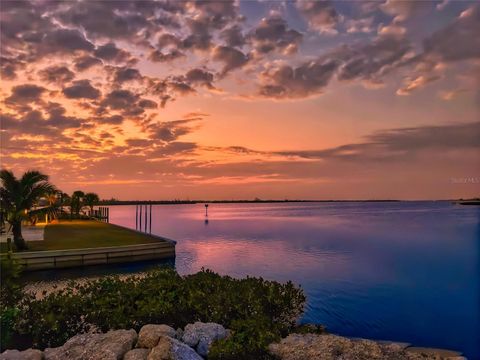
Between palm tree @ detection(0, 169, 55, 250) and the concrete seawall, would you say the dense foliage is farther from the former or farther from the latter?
palm tree @ detection(0, 169, 55, 250)

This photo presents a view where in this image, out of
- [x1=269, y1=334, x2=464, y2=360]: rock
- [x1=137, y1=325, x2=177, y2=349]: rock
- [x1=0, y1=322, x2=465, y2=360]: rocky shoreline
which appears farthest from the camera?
[x1=269, y1=334, x2=464, y2=360]: rock

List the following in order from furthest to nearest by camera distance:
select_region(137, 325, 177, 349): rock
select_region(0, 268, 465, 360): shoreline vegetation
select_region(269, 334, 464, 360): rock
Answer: select_region(269, 334, 464, 360): rock, select_region(137, 325, 177, 349): rock, select_region(0, 268, 465, 360): shoreline vegetation

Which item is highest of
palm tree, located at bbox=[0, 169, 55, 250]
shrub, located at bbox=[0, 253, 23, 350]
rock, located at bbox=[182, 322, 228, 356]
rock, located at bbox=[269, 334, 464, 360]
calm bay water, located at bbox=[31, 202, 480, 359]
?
palm tree, located at bbox=[0, 169, 55, 250]

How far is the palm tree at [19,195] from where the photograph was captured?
100ft

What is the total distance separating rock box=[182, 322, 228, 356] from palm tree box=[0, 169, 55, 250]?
25064mm

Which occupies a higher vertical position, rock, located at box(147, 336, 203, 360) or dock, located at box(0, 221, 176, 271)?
rock, located at box(147, 336, 203, 360)

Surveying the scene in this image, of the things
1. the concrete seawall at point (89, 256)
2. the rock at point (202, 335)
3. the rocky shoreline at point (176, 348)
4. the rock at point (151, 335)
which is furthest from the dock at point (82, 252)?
the rock at point (202, 335)

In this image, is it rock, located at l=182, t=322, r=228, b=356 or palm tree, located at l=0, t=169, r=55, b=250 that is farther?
palm tree, located at l=0, t=169, r=55, b=250

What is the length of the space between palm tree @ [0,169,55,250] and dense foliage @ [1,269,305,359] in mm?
19366

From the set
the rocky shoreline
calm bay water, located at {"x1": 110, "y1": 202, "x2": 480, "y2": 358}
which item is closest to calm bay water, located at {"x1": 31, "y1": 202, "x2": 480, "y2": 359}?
calm bay water, located at {"x1": 110, "y1": 202, "x2": 480, "y2": 358}

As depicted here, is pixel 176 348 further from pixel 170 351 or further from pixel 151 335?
pixel 151 335

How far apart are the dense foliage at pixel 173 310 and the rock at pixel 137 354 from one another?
1.84 meters

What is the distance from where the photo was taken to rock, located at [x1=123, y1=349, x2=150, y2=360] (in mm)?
9531

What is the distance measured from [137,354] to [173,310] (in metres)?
3.56
